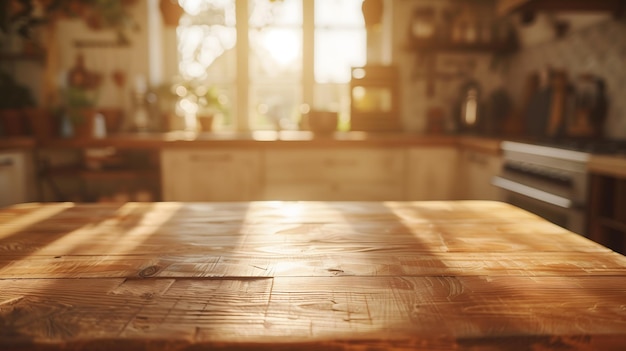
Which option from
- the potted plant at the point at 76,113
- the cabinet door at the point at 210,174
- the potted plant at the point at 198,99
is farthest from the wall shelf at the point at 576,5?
the potted plant at the point at 76,113

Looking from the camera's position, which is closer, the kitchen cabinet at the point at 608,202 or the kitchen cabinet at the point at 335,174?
the kitchen cabinet at the point at 608,202

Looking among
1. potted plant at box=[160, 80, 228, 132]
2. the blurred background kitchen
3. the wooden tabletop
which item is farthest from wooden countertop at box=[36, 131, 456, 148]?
the wooden tabletop

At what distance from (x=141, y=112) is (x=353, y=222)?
3.22 m

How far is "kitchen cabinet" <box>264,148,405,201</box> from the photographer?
338cm

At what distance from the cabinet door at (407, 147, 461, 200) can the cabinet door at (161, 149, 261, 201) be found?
43.3 inches

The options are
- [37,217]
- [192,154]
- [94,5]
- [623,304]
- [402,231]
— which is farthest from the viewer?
[94,5]

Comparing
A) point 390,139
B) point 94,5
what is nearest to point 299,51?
point 390,139

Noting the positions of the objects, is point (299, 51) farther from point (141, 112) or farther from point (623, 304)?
point (623, 304)

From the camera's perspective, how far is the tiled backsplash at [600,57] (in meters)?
2.66

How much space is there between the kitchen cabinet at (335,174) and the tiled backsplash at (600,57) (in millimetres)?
1240

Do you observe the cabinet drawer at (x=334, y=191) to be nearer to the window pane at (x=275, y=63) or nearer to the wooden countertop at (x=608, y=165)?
the window pane at (x=275, y=63)

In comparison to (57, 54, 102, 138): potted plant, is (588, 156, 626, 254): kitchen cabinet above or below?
below

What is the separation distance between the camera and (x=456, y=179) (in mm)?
3441

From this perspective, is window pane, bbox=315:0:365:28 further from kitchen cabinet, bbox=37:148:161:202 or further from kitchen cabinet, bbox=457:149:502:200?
kitchen cabinet, bbox=37:148:161:202
